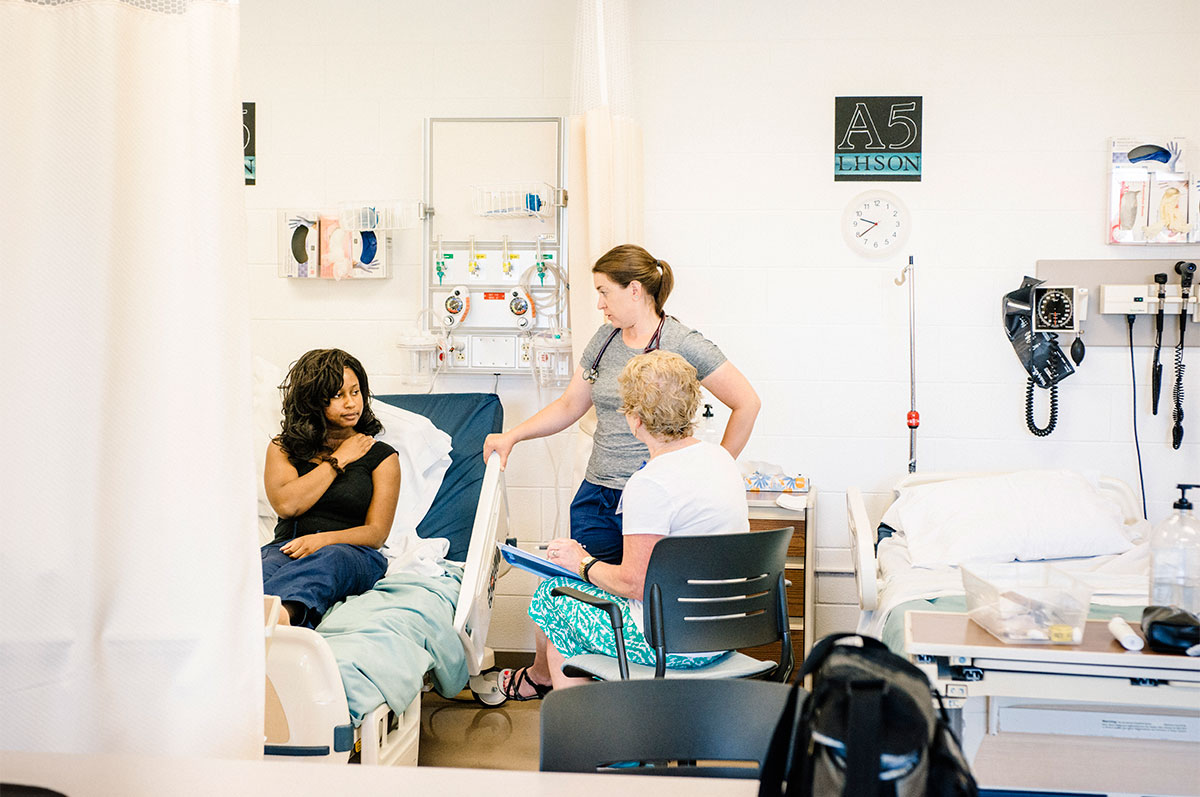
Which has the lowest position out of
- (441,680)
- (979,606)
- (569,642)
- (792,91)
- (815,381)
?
(441,680)

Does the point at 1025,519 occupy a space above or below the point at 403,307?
below

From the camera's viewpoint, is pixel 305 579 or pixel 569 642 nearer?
pixel 569 642

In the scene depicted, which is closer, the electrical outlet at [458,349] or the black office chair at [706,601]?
the black office chair at [706,601]

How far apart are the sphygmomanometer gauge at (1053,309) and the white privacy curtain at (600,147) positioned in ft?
4.85

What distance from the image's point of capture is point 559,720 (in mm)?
1379

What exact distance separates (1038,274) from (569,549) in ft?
7.50

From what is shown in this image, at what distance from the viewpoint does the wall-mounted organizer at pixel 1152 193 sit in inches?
150

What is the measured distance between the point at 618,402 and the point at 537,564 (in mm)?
741

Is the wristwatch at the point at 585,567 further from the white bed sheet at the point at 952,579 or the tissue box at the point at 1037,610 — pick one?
the tissue box at the point at 1037,610

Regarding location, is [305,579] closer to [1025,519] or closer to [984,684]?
[984,684]

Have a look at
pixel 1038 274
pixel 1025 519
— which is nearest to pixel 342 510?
pixel 1025 519

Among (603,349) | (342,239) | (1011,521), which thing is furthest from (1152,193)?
(342,239)

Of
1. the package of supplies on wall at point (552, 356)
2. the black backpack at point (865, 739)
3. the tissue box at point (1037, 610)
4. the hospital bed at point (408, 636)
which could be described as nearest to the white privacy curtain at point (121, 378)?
the hospital bed at point (408, 636)

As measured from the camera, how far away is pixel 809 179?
13.2 ft
